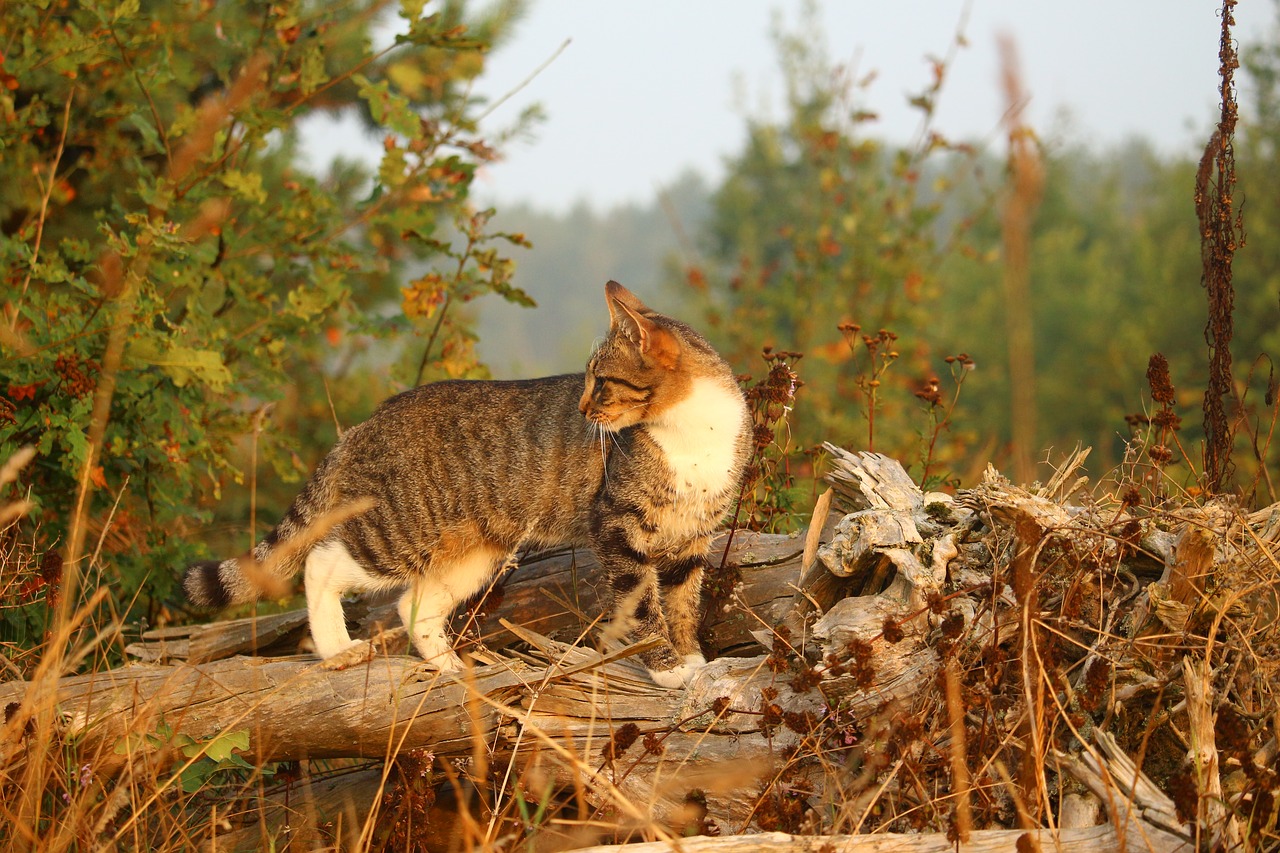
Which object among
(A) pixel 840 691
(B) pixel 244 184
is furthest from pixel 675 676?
(B) pixel 244 184

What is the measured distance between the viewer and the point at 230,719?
3.49m

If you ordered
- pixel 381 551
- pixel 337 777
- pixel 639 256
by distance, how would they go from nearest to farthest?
pixel 337 777 < pixel 381 551 < pixel 639 256

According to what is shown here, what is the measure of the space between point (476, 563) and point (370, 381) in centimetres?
494

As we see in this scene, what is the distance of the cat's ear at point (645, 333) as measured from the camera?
4.45 m

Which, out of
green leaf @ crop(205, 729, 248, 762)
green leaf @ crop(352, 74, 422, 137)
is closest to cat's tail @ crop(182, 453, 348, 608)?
green leaf @ crop(205, 729, 248, 762)

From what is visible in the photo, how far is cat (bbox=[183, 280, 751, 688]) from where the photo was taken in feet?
14.3

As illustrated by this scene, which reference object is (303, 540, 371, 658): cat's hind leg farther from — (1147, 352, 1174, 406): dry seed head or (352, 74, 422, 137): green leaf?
(1147, 352, 1174, 406): dry seed head

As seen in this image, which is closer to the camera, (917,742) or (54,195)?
(917,742)

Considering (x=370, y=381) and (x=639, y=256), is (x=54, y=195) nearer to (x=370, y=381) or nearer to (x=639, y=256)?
(x=370, y=381)

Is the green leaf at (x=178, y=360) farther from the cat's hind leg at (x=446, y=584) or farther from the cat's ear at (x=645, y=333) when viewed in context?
the cat's ear at (x=645, y=333)

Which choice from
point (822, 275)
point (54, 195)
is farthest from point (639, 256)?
point (54, 195)

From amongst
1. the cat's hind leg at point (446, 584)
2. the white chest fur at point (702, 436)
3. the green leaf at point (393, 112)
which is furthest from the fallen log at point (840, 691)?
the green leaf at point (393, 112)

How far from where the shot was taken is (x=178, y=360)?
413 cm

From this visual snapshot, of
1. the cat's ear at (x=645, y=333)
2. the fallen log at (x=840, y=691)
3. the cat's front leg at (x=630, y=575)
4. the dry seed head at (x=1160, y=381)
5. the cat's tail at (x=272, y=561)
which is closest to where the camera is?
the fallen log at (x=840, y=691)
